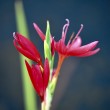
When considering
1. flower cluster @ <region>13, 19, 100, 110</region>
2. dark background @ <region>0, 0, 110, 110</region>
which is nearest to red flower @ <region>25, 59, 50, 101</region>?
flower cluster @ <region>13, 19, 100, 110</region>

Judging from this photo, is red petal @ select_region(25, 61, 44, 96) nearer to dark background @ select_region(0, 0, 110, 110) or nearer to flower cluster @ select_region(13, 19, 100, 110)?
flower cluster @ select_region(13, 19, 100, 110)

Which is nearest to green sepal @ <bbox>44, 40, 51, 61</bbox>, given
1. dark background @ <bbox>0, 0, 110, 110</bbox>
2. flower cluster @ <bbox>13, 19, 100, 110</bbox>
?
flower cluster @ <bbox>13, 19, 100, 110</bbox>

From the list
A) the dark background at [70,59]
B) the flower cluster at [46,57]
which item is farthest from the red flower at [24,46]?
the dark background at [70,59]

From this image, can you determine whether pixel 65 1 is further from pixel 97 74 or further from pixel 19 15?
pixel 19 15

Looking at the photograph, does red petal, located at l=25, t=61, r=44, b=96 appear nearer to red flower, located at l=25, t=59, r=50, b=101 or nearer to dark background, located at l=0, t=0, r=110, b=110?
red flower, located at l=25, t=59, r=50, b=101

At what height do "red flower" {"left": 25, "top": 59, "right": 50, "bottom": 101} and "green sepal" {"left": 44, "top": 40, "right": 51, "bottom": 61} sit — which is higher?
"green sepal" {"left": 44, "top": 40, "right": 51, "bottom": 61}

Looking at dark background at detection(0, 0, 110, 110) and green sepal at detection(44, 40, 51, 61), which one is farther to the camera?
dark background at detection(0, 0, 110, 110)
